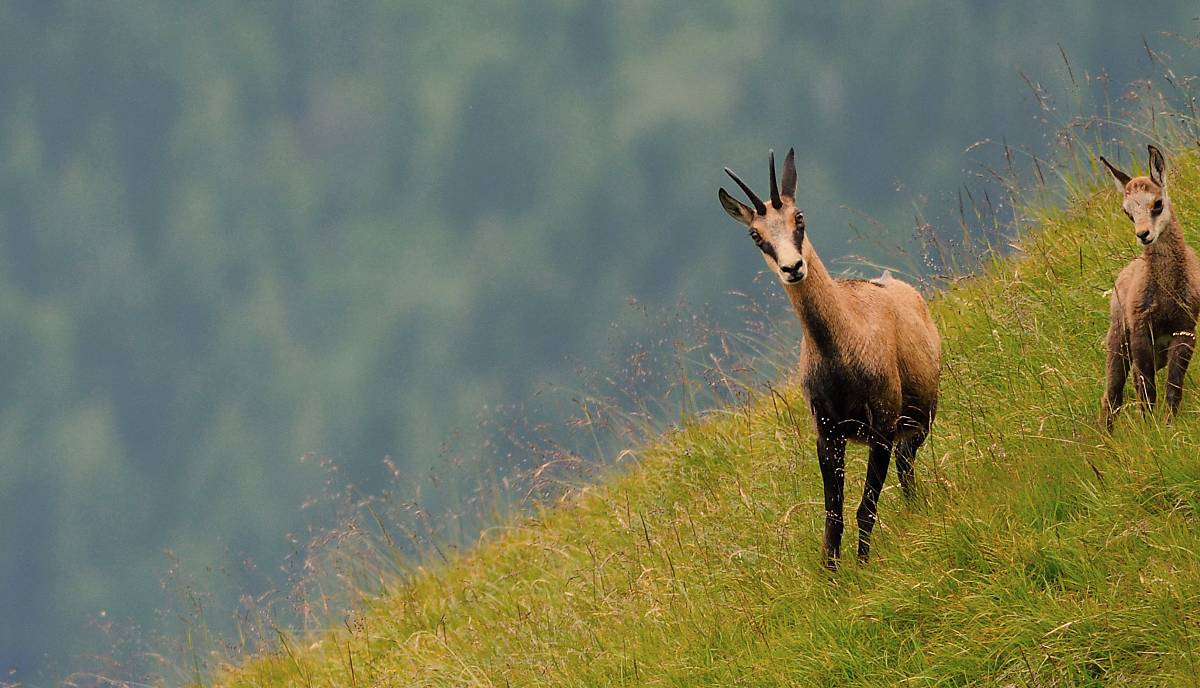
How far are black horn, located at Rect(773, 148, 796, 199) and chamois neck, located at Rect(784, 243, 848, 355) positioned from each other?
28 centimetres

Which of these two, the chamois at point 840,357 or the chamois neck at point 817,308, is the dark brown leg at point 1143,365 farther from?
the chamois neck at point 817,308

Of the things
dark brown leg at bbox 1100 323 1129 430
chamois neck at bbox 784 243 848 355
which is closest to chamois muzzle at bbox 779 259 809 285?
chamois neck at bbox 784 243 848 355

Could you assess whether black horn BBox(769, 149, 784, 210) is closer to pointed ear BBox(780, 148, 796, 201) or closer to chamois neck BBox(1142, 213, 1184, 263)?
pointed ear BBox(780, 148, 796, 201)

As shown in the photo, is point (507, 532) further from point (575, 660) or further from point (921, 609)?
point (921, 609)

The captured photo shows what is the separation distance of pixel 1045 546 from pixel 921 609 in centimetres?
64

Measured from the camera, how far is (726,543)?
7676mm

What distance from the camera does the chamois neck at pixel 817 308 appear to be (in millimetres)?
6156

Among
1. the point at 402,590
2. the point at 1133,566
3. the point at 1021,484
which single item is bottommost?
the point at 1133,566

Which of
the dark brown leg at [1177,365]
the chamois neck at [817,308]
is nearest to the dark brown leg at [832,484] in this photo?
the chamois neck at [817,308]

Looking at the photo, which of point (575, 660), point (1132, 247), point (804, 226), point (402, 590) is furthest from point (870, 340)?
point (402, 590)

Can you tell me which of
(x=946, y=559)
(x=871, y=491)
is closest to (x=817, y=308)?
(x=871, y=491)

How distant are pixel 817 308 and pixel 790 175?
66 centimetres

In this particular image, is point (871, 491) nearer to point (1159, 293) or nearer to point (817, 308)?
point (817, 308)

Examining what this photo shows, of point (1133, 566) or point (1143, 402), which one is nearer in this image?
point (1133, 566)
